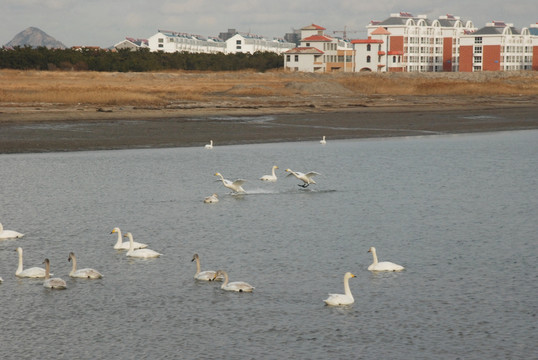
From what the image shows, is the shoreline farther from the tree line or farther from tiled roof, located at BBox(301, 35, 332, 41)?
tiled roof, located at BBox(301, 35, 332, 41)

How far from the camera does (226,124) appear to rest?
46.4 meters

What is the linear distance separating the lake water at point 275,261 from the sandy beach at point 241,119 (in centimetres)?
745

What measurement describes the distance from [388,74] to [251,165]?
90.7 m

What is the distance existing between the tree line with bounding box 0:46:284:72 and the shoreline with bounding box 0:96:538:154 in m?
51.1

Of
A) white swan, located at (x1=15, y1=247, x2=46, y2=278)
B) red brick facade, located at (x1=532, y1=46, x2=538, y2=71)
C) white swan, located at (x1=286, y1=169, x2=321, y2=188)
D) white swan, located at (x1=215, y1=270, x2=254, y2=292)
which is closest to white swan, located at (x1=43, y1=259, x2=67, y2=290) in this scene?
white swan, located at (x1=15, y1=247, x2=46, y2=278)

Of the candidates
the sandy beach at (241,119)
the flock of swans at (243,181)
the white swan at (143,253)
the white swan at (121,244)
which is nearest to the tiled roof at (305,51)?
the sandy beach at (241,119)

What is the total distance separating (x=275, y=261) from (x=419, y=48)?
490 feet

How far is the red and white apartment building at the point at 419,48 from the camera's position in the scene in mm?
139125

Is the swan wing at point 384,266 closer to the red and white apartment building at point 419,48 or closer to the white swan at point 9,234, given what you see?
the white swan at point 9,234

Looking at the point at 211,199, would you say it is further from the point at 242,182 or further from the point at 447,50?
the point at 447,50

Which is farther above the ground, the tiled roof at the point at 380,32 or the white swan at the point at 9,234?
the tiled roof at the point at 380,32

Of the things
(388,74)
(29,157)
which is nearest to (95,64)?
(388,74)

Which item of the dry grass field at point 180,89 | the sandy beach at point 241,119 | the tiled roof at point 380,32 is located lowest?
the sandy beach at point 241,119

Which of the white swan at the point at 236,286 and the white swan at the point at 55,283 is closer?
the white swan at the point at 236,286
